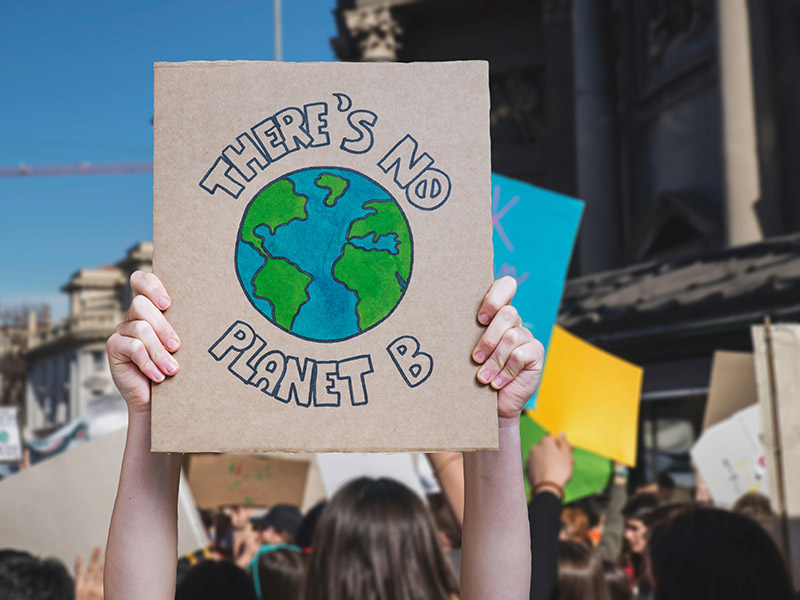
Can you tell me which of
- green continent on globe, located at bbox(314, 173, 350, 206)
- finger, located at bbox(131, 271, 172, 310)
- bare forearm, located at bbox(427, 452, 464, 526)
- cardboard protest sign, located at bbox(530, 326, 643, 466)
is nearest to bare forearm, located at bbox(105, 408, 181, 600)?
finger, located at bbox(131, 271, 172, 310)

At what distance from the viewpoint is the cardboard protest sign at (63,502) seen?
3930 mm

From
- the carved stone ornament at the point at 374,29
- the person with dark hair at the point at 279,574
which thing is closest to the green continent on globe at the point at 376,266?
the person with dark hair at the point at 279,574

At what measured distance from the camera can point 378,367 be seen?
1.62 meters

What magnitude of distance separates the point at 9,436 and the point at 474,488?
8247 millimetres

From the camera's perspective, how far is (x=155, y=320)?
1599 millimetres

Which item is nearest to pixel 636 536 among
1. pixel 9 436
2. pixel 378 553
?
pixel 378 553

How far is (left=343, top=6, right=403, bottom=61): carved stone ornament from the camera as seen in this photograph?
17172mm

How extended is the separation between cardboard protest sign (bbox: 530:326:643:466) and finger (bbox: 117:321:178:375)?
262cm

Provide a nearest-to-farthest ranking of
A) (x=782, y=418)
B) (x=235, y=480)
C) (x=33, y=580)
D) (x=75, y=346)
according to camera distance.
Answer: (x=33, y=580), (x=782, y=418), (x=235, y=480), (x=75, y=346)

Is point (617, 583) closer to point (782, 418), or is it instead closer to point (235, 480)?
point (782, 418)

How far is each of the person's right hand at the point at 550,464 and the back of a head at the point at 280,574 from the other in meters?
1.20

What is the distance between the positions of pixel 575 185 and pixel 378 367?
48.5 ft

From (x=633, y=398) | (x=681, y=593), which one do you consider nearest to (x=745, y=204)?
(x=633, y=398)

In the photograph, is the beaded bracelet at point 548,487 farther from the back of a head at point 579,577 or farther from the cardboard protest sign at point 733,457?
the cardboard protest sign at point 733,457
